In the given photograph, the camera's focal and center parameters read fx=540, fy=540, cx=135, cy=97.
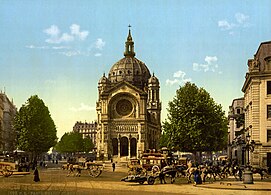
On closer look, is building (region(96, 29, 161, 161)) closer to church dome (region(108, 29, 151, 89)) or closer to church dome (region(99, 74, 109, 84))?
church dome (region(99, 74, 109, 84))

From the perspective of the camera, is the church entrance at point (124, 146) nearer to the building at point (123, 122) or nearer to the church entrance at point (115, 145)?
the building at point (123, 122)

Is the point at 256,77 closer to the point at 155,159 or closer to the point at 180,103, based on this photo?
the point at 180,103

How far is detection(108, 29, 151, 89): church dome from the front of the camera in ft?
585

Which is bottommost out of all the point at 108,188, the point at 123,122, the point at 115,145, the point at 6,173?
the point at 108,188

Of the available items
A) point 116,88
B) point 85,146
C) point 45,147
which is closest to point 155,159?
point 45,147

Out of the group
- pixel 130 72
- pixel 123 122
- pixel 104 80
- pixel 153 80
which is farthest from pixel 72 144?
pixel 123 122

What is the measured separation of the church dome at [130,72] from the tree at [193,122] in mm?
106762

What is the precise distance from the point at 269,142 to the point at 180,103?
1306cm

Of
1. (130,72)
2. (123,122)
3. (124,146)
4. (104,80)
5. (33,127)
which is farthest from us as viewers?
(130,72)

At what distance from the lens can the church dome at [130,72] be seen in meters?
178

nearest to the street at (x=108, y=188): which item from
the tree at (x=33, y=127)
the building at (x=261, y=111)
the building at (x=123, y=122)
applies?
the building at (x=261, y=111)

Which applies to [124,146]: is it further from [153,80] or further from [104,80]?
[104,80]

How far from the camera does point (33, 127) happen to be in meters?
84.6

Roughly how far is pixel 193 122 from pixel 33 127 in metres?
28.6
